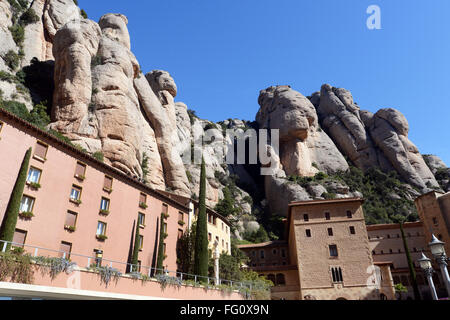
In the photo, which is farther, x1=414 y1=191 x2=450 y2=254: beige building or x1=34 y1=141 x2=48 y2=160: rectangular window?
x1=414 y1=191 x2=450 y2=254: beige building

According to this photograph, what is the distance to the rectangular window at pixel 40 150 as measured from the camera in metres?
21.2

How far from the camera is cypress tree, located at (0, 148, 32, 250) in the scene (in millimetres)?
17141

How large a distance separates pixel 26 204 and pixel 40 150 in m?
4.10

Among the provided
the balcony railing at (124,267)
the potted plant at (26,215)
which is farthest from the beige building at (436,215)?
the potted plant at (26,215)

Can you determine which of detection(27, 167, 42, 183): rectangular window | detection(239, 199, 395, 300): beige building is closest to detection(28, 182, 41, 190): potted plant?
detection(27, 167, 42, 183): rectangular window

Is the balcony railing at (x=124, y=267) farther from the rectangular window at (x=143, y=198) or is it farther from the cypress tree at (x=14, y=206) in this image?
the rectangular window at (x=143, y=198)

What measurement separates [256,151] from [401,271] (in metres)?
45.3

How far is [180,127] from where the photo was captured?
6925 cm

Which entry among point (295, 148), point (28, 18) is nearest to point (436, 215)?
point (295, 148)

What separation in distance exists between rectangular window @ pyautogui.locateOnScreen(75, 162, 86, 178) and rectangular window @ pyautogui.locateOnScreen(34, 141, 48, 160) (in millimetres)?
2659

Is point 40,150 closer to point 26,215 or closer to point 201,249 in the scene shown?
point 26,215

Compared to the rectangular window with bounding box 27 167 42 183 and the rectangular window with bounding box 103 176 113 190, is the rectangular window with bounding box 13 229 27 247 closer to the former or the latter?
the rectangular window with bounding box 27 167 42 183
